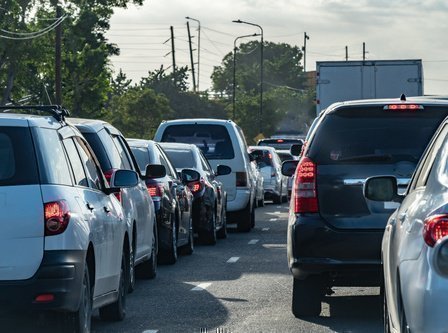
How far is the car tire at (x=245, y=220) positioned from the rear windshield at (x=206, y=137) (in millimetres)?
926

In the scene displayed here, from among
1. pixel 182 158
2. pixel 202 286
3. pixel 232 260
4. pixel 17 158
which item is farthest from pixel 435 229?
pixel 182 158

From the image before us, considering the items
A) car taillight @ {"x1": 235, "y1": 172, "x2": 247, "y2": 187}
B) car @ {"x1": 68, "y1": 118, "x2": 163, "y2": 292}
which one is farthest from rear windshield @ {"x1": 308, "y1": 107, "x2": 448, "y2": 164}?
car taillight @ {"x1": 235, "y1": 172, "x2": 247, "y2": 187}

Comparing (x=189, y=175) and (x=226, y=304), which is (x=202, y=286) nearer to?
(x=226, y=304)

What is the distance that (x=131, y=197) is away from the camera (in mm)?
13969

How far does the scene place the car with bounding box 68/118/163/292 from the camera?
Result: 13633mm

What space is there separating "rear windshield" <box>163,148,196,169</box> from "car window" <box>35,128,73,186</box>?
1152 centimetres

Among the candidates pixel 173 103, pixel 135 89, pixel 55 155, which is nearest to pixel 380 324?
pixel 55 155

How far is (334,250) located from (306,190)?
1.73 ft

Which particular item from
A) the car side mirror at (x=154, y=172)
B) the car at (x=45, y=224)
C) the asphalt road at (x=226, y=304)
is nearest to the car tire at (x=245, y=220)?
the asphalt road at (x=226, y=304)

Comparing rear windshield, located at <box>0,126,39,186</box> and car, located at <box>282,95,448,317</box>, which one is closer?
rear windshield, located at <box>0,126,39,186</box>

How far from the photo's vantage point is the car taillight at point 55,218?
8.79m

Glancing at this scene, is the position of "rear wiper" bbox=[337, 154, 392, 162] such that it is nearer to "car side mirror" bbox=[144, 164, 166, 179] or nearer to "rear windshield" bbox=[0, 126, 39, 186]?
"rear windshield" bbox=[0, 126, 39, 186]

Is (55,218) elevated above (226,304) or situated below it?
above

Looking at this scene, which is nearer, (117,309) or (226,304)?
(117,309)
